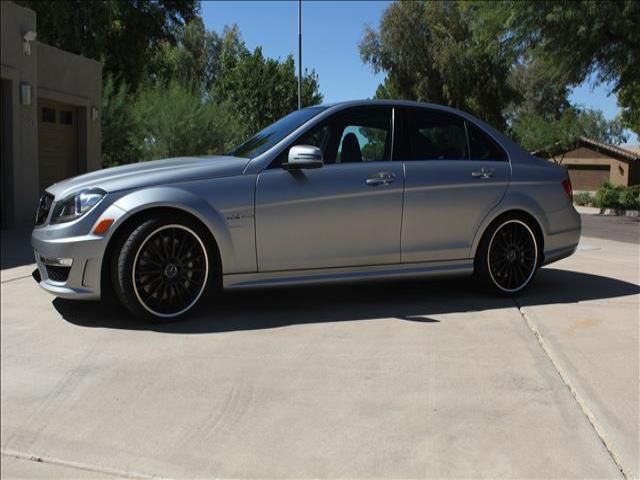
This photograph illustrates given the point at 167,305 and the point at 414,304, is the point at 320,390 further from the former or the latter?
the point at 414,304

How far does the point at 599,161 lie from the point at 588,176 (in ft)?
4.37

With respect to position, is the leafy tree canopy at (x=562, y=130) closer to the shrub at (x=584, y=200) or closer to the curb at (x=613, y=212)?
the shrub at (x=584, y=200)

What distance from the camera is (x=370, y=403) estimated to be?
3.91 m

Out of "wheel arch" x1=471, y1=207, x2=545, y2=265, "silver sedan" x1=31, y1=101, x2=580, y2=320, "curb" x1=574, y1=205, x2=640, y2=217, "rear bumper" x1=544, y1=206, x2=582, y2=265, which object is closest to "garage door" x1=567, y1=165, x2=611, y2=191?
"curb" x1=574, y1=205, x2=640, y2=217

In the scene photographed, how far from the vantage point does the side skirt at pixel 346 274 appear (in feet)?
17.7

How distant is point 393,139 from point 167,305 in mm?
2405

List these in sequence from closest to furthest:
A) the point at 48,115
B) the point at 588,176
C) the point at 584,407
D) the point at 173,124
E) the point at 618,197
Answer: the point at 584,407, the point at 48,115, the point at 173,124, the point at 618,197, the point at 588,176

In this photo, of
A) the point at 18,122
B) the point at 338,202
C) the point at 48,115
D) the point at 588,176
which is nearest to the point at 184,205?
the point at 338,202

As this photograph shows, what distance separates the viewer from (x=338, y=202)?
5641 mm

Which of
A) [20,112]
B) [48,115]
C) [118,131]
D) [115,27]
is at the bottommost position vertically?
[20,112]

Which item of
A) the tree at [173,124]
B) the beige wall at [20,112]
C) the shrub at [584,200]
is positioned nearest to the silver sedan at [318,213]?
the beige wall at [20,112]

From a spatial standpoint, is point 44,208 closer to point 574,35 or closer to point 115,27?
point 574,35

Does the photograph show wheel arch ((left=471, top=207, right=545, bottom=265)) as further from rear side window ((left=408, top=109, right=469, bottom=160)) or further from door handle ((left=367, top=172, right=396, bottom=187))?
door handle ((left=367, top=172, right=396, bottom=187))

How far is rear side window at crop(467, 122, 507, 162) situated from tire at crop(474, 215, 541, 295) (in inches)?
22.6
